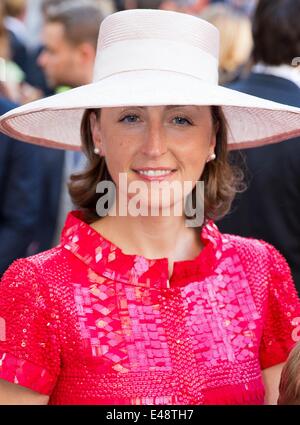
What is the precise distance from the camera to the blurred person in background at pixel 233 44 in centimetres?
474

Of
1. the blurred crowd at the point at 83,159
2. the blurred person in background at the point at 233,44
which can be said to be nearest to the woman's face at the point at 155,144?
the blurred crowd at the point at 83,159

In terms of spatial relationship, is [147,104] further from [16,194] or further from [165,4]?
[165,4]

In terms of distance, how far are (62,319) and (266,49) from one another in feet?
5.82

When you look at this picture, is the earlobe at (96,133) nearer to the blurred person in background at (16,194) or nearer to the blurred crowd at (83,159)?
the blurred crowd at (83,159)

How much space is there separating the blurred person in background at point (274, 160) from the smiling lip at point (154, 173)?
1141 millimetres

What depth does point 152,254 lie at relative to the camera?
2.51 meters

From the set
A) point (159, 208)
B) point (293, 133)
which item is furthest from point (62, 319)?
point (293, 133)

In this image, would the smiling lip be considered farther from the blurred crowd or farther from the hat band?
the blurred crowd

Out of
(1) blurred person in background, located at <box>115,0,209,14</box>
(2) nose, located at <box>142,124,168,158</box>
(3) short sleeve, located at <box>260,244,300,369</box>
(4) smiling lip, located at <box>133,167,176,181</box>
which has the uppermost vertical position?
(1) blurred person in background, located at <box>115,0,209,14</box>

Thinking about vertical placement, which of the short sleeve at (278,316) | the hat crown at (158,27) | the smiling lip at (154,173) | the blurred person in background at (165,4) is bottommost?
the short sleeve at (278,316)

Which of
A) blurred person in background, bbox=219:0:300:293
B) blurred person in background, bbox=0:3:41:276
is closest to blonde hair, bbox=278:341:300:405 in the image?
blurred person in background, bbox=219:0:300:293

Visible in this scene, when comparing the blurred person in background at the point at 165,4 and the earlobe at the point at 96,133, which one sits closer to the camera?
the earlobe at the point at 96,133

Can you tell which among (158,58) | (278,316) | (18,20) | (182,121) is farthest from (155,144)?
(18,20)

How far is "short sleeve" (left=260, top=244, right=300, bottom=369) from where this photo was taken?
2.60 metres
